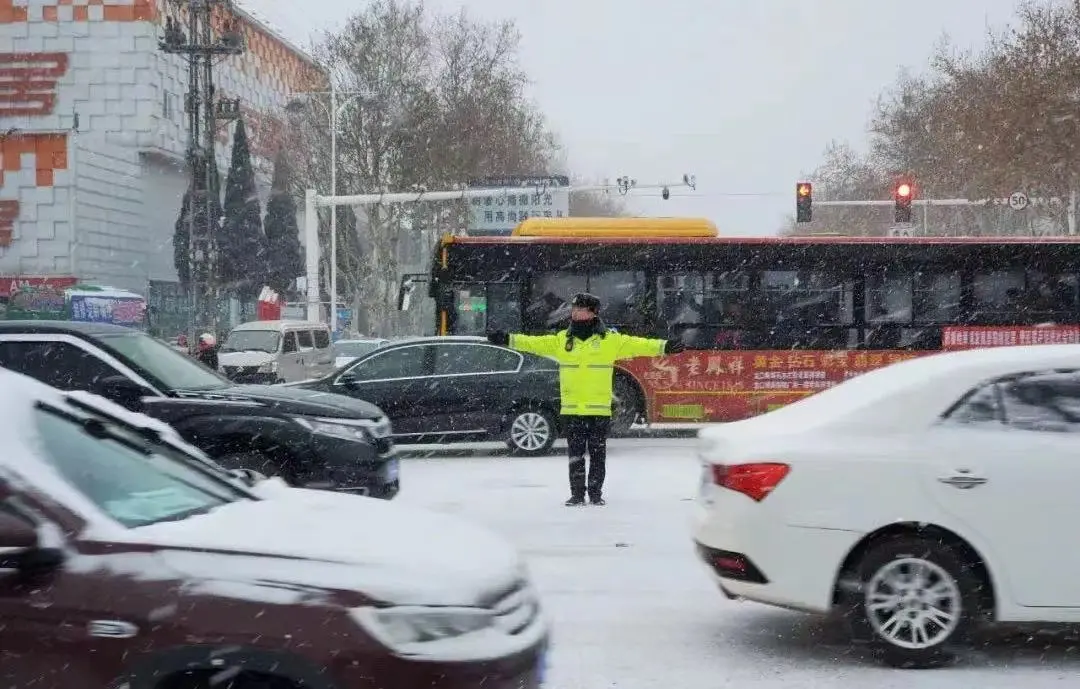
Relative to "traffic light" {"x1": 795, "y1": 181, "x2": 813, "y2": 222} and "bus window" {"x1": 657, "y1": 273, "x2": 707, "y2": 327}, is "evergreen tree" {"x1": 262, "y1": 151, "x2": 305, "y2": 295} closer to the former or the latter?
"traffic light" {"x1": 795, "y1": 181, "x2": 813, "y2": 222}

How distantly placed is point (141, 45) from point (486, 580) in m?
68.7

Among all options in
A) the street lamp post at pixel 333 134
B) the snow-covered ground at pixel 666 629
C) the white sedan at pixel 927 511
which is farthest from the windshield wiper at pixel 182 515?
the street lamp post at pixel 333 134

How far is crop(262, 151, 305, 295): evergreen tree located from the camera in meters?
75.7

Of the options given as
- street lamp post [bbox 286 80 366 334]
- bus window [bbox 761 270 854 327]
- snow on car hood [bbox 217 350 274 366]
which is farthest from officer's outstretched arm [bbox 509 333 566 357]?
street lamp post [bbox 286 80 366 334]

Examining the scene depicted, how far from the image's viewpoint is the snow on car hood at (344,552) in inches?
159

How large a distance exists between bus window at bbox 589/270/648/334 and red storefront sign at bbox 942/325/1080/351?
4.55 metres

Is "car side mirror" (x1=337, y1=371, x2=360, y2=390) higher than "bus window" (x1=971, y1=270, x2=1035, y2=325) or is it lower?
lower

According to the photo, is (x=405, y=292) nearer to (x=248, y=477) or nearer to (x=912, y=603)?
(x=248, y=477)

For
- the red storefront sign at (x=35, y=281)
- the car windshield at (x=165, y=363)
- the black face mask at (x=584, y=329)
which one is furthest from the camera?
the red storefront sign at (x=35, y=281)

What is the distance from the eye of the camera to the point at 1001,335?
20.1m

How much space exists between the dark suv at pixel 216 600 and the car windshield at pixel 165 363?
18.6ft

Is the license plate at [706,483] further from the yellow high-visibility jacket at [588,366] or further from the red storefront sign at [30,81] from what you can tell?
the red storefront sign at [30,81]

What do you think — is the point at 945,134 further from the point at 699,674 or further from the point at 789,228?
the point at 789,228

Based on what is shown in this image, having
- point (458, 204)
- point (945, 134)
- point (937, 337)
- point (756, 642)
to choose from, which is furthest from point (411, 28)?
point (756, 642)
